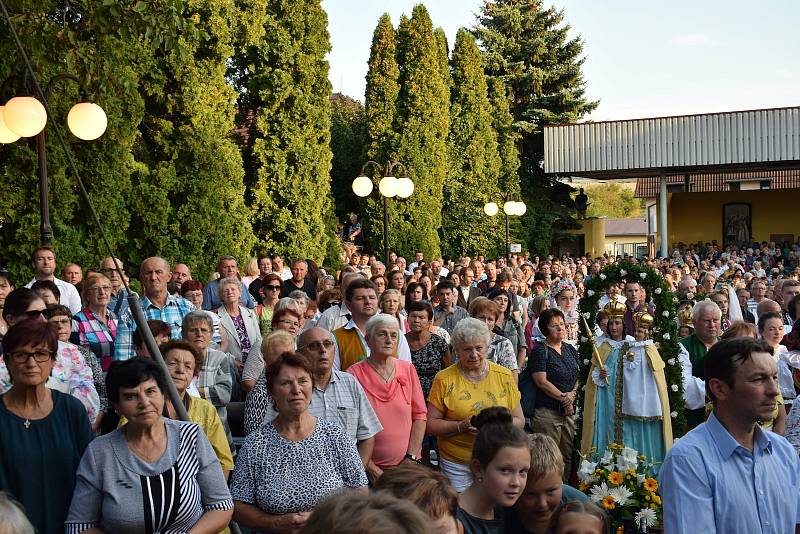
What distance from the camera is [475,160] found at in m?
38.9

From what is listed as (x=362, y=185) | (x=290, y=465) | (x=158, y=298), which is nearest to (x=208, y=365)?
(x=158, y=298)

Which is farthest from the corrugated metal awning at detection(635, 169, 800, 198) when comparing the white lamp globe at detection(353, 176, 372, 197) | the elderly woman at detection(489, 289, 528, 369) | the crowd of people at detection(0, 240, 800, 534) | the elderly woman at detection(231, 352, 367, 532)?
the elderly woman at detection(231, 352, 367, 532)

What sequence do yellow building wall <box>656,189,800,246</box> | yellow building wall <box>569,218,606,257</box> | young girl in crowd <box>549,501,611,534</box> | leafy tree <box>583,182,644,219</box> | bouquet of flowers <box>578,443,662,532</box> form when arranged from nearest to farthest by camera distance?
young girl in crowd <box>549,501,611,534</box>, bouquet of flowers <box>578,443,662,532</box>, yellow building wall <box>656,189,800,246</box>, yellow building wall <box>569,218,606,257</box>, leafy tree <box>583,182,644,219</box>

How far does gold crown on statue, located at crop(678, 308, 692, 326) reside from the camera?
35.2ft

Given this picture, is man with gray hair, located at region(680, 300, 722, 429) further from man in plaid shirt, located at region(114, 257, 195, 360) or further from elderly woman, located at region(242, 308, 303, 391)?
man in plaid shirt, located at region(114, 257, 195, 360)

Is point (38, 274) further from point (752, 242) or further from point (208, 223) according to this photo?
point (752, 242)

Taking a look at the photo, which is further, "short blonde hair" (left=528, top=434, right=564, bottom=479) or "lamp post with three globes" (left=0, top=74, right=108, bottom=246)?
"lamp post with three globes" (left=0, top=74, right=108, bottom=246)

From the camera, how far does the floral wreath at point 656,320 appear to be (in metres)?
8.59

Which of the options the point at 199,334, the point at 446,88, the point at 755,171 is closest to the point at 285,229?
the point at 446,88

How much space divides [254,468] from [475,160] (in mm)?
34572

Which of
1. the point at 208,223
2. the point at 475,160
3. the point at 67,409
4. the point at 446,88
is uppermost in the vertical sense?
the point at 446,88

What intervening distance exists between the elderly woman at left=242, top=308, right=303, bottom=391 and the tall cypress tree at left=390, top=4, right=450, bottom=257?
80.0ft

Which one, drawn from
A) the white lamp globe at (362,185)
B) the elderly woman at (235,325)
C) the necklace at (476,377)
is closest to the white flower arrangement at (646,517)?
the necklace at (476,377)

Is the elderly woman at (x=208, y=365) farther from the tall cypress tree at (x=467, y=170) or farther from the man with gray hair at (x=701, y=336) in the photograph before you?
the tall cypress tree at (x=467, y=170)
